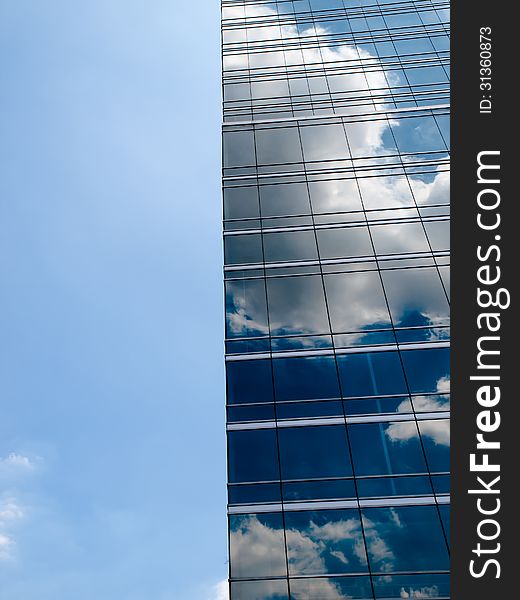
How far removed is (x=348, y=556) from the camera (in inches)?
707

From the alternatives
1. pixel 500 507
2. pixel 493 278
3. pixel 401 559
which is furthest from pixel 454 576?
pixel 401 559

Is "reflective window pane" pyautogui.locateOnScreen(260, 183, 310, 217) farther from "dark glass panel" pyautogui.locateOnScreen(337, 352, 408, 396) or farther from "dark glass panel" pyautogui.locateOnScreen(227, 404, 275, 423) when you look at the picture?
"dark glass panel" pyautogui.locateOnScreen(227, 404, 275, 423)

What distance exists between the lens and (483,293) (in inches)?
396

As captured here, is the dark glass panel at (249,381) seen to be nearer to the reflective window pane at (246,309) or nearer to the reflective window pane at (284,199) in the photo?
the reflective window pane at (246,309)

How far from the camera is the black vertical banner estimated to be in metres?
9.11

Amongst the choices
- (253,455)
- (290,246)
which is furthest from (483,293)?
(290,246)

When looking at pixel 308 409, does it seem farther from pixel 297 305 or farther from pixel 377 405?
pixel 297 305

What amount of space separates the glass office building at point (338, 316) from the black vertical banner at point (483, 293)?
9.58 metres

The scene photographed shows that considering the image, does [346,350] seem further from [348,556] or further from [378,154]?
[378,154]

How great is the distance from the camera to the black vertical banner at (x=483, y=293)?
29.9 ft

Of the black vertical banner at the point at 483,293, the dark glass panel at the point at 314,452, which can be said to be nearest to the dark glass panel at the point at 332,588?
the dark glass panel at the point at 314,452

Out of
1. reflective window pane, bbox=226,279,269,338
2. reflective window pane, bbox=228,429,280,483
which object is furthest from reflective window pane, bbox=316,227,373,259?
reflective window pane, bbox=228,429,280,483

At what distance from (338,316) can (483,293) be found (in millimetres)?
13397

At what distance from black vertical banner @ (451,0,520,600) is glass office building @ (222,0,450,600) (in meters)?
9.58
